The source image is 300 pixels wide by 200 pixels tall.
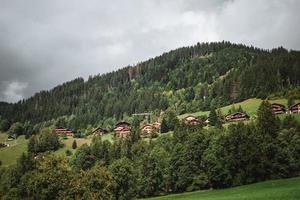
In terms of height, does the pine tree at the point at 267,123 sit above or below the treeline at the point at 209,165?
above

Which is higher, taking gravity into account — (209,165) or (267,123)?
(267,123)

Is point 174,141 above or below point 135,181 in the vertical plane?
above

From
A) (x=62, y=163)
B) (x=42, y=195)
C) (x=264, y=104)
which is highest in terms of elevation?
(x=264, y=104)

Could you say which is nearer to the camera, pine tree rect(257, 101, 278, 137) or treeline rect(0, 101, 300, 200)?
treeline rect(0, 101, 300, 200)

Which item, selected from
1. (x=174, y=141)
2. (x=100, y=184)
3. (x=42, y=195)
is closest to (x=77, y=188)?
(x=42, y=195)

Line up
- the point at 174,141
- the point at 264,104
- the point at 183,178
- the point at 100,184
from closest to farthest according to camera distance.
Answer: the point at 100,184, the point at 183,178, the point at 264,104, the point at 174,141

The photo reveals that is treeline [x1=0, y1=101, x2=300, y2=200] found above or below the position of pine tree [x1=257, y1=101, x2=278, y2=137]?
below

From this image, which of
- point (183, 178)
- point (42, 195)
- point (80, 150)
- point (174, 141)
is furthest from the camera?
point (80, 150)

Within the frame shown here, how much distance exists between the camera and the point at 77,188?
76375mm

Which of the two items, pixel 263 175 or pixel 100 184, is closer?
pixel 100 184

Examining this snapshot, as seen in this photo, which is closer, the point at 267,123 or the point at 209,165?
the point at 209,165

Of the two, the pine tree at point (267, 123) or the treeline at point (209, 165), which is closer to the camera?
the treeline at point (209, 165)

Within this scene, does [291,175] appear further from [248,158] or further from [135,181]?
[135,181]

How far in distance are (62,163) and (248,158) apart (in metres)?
53.1
